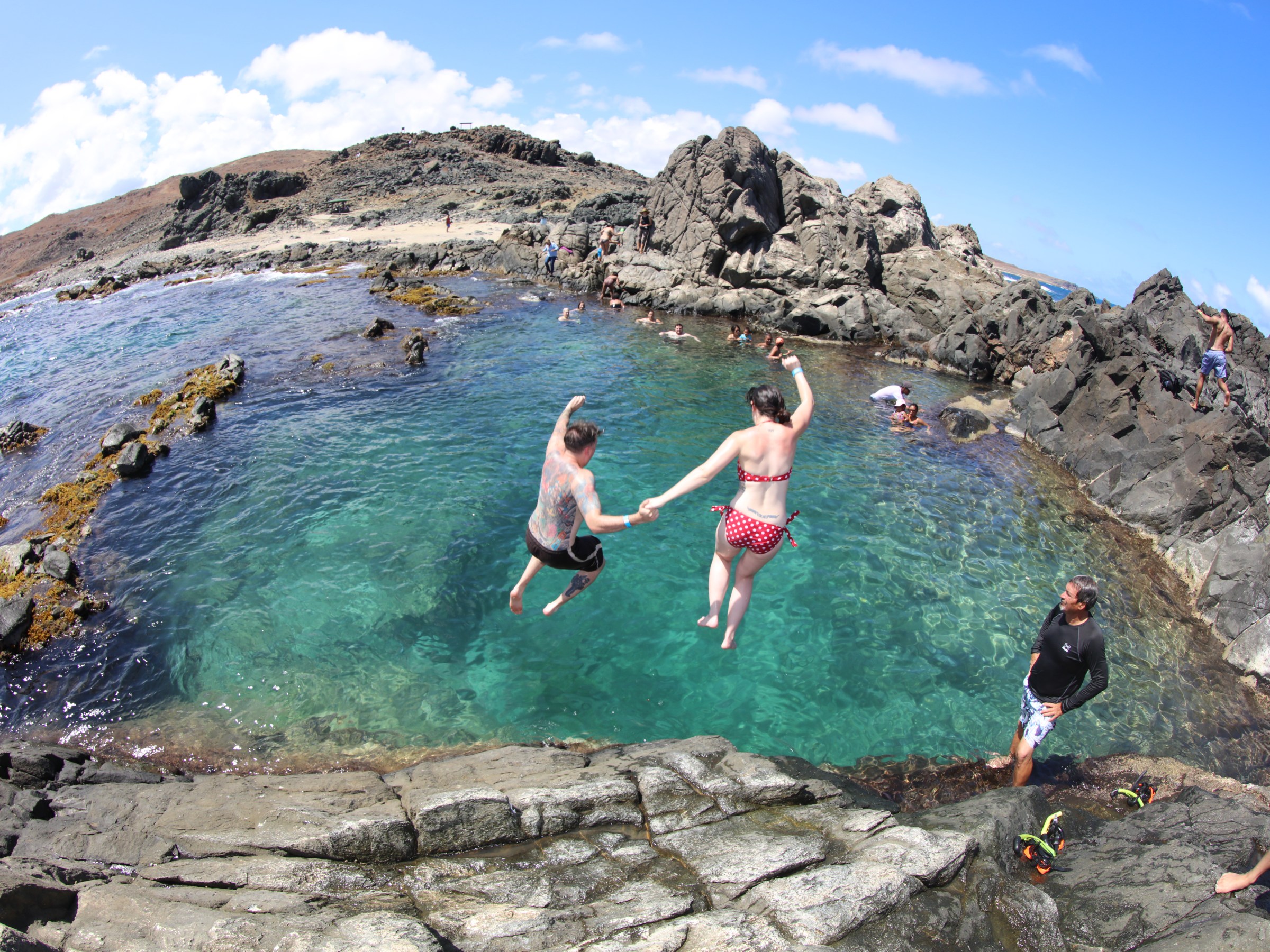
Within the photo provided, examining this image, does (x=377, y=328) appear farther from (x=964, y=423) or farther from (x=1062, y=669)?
(x=1062, y=669)

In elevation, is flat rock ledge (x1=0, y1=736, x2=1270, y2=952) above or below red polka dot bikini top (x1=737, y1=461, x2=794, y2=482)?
below

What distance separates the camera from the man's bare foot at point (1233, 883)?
4.38m

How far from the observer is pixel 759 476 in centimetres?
634

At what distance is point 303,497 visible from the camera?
12.7 meters

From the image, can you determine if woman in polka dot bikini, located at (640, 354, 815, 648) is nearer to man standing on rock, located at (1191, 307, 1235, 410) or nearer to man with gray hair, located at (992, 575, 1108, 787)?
man with gray hair, located at (992, 575, 1108, 787)

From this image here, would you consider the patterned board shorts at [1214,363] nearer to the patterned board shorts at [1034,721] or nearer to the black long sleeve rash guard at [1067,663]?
the black long sleeve rash guard at [1067,663]

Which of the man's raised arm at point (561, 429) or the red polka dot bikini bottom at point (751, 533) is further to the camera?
the man's raised arm at point (561, 429)

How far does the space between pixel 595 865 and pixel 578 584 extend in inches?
130

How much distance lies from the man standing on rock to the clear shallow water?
5941mm

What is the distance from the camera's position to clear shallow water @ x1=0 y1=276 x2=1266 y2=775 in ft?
26.5

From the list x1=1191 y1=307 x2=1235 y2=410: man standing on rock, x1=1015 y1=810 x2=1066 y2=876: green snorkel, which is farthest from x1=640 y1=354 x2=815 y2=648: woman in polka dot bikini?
x1=1191 y1=307 x2=1235 y2=410: man standing on rock

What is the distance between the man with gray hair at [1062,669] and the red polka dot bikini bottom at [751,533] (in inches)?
107

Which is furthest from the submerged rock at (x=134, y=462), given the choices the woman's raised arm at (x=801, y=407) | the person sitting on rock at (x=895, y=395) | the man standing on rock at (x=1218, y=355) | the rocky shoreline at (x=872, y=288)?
the man standing on rock at (x=1218, y=355)

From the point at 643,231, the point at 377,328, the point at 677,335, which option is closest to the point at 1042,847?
the point at 677,335
